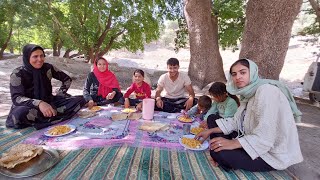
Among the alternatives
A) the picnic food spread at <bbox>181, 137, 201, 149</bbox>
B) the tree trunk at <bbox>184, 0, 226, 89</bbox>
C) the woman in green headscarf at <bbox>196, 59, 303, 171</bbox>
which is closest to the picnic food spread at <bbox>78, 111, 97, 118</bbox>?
the picnic food spread at <bbox>181, 137, 201, 149</bbox>

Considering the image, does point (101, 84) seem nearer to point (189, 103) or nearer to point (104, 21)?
point (189, 103)

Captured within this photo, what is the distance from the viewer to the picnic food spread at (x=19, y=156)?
1.91m

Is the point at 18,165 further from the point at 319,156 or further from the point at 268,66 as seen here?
Answer: the point at 268,66

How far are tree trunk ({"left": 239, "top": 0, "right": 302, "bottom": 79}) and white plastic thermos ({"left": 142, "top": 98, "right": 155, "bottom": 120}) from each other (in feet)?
8.12

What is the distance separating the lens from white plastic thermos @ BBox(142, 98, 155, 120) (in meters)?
3.22

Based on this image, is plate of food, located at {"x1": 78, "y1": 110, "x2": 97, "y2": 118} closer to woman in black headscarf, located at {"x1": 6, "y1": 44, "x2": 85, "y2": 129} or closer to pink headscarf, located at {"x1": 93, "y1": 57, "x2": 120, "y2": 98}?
woman in black headscarf, located at {"x1": 6, "y1": 44, "x2": 85, "y2": 129}

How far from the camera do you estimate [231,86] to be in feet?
7.48

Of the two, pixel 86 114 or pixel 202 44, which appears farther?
pixel 202 44

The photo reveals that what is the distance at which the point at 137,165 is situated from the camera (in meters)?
2.16

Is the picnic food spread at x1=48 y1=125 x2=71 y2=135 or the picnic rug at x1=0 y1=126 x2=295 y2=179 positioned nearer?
the picnic rug at x1=0 y1=126 x2=295 y2=179

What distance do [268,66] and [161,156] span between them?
3154 mm

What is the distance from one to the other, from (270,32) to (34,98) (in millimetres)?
4116

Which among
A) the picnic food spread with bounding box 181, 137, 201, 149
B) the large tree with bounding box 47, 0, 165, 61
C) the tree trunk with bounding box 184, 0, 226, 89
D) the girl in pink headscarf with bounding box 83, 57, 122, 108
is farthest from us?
the large tree with bounding box 47, 0, 165, 61

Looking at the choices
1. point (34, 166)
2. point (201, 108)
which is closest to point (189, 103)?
point (201, 108)
